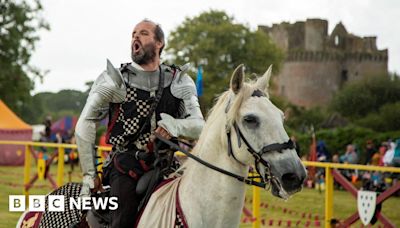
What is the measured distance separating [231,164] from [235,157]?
0.17 feet

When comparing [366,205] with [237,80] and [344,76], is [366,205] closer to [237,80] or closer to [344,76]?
[237,80]

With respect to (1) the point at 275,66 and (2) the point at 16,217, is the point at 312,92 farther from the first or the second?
(2) the point at 16,217

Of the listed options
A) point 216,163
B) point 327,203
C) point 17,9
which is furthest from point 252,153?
point 17,9

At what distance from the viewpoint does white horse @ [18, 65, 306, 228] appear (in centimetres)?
417

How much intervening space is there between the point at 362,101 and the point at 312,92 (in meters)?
24.9

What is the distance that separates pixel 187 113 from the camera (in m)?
4.80

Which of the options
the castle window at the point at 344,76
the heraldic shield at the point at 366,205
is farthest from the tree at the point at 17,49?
the castle window at the point at 344,76

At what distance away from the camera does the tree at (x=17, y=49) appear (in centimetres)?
4438

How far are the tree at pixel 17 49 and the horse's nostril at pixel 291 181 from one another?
41.2 metres

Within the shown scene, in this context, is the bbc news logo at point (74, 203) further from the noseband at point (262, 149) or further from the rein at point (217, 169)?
the noseband at point (262, 149)

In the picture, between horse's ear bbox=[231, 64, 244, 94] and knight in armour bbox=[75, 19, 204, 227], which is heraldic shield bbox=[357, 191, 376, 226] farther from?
horse's ear bbox=[231, 64, 244, 94]

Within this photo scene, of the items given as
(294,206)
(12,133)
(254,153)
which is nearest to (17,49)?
(12,133)

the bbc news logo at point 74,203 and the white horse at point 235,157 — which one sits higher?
the white horse at point 235,157

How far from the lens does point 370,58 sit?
3524 inches
